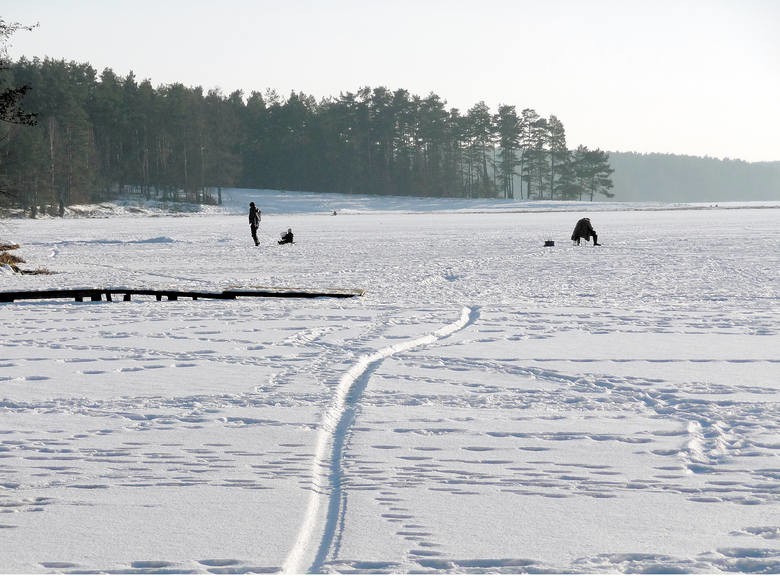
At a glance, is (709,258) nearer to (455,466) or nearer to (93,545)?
(455,466)

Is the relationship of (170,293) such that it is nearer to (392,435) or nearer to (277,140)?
(392,435)

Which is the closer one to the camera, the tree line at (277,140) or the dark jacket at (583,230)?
the dark jacket at (583,230)

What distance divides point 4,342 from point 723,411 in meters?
8.11

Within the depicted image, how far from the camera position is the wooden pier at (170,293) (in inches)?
628

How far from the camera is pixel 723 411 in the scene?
7.47 metres

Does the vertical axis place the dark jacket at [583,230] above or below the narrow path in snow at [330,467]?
above

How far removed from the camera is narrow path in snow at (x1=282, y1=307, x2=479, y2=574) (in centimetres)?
452

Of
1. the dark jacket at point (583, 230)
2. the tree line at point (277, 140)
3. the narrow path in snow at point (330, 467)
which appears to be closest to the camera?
the narrow path in snow at point (330, 467)

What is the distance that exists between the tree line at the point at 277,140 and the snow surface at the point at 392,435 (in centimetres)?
6823

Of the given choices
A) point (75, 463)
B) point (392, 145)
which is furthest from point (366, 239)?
point (392, 145)

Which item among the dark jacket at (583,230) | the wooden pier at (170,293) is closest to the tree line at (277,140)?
the dark jacket at (583,230)

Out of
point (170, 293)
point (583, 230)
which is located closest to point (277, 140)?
point (583, 230)

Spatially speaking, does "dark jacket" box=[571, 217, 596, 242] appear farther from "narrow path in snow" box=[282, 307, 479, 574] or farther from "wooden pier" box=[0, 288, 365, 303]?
"narrow path in snow" box=[282, 307, 479, 574]

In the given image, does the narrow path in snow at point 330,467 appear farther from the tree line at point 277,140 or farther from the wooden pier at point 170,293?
Result: the tree line at point 277,140
